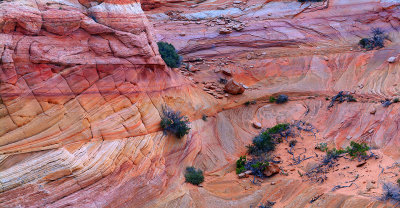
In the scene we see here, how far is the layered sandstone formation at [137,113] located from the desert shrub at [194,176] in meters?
0.35

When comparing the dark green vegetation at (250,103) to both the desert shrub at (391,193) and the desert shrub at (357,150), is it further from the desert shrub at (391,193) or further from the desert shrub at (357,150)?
the desert shrub at (391,193)

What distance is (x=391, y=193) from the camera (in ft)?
31.4

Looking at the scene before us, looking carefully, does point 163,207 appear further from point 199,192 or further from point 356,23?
point 356,23

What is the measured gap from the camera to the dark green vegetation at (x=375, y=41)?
21.3 metres

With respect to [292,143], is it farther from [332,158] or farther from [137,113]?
[137,113]

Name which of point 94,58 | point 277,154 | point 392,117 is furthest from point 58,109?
point 392,117

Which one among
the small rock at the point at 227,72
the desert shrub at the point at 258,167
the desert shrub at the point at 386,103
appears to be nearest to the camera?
the desert shrub at the point at 258,167

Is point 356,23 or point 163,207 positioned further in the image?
point 356,23

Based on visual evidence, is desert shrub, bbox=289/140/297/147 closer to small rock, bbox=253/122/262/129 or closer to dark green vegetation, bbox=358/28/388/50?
small rock, bbox=253/122/262/129

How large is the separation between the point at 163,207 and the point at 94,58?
5.31 metres

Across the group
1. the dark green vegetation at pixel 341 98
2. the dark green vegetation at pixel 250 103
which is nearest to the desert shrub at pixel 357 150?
the dark green vegetation at pixel 341 98

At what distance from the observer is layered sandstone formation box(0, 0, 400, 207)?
9.96m

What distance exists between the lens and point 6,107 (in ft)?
32.0

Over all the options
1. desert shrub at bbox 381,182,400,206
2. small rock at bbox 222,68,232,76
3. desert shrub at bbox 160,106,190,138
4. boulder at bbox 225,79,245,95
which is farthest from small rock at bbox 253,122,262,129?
desert shrub at bbox 381,182,400,206
